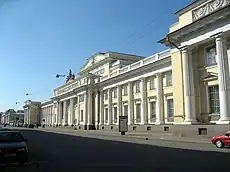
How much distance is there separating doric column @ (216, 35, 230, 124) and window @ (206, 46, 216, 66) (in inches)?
86.0

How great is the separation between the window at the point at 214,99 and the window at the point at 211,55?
2595 mm

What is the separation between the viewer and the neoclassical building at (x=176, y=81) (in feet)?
96.1

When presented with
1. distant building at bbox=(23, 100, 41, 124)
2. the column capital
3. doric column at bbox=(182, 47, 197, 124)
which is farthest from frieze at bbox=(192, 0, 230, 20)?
distant building at bbox=(23, 100, 41, 124)

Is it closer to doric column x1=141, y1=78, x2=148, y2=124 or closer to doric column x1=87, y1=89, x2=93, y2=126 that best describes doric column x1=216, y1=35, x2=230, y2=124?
doric column x1=141, y1=78, x2=148, y2=124

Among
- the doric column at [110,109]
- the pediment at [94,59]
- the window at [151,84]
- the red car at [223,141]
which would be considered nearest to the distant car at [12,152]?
the red car at [223,141]

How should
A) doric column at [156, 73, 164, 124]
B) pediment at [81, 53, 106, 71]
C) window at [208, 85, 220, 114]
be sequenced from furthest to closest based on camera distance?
pediment at [81, 53, 106, 71]
doric column at [156, 73, 164, 124]
window at [208, 85, 220, 114]

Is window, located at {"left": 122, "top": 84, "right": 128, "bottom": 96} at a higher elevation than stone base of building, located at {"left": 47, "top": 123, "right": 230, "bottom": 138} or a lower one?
higher

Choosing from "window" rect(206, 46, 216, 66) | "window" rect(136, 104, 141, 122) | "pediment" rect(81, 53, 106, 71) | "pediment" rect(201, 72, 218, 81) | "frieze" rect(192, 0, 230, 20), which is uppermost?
"pediment" rect(81, 53, 106, 71)

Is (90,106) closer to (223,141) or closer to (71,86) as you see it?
(71,86)

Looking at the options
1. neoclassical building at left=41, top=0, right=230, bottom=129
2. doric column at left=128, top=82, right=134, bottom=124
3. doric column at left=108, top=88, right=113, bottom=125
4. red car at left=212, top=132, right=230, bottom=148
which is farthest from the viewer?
doric column at left=108, top=88, right=113, bottom=125

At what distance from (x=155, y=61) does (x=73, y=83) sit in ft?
140

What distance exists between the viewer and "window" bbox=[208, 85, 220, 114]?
102 ft

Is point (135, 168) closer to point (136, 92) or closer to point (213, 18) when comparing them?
point (213, 18)

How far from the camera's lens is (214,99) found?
104 feet
